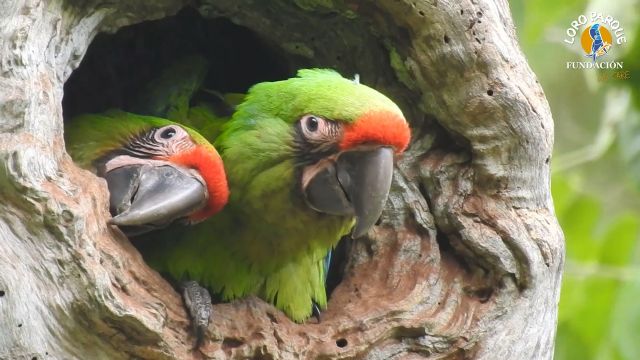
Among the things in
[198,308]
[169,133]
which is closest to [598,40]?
[169,133]

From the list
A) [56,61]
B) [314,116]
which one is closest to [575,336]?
[314,116]

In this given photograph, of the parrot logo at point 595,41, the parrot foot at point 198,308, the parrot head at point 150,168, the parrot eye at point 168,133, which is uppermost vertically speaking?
the parrot logo at point 595,41

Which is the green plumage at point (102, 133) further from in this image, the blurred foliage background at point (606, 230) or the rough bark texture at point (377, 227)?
the blurred foliage background at point (606, 230)

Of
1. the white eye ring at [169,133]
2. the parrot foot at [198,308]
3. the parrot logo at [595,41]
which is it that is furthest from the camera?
the parrot logo at [595,41]

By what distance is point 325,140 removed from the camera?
248 cm

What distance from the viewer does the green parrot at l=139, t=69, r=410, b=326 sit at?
2.42 meters

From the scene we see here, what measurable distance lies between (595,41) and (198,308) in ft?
7.17

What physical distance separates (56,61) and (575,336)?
2768 millimetres

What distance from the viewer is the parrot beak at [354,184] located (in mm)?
2412

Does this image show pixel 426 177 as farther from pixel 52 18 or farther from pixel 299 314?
pixel 52 18

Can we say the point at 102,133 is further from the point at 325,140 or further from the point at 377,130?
the point at 377,130

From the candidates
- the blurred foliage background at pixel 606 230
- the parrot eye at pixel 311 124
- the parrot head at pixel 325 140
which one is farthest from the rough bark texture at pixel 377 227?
the blurred foliage background at pixel 606 230

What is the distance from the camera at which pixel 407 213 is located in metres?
2.88

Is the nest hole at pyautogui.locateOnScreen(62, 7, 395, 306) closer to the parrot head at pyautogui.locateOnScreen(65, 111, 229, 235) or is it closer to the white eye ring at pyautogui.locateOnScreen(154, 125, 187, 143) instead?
the parrot head at pyautogui.locateOnScreen(65, 111, 229, 235)
